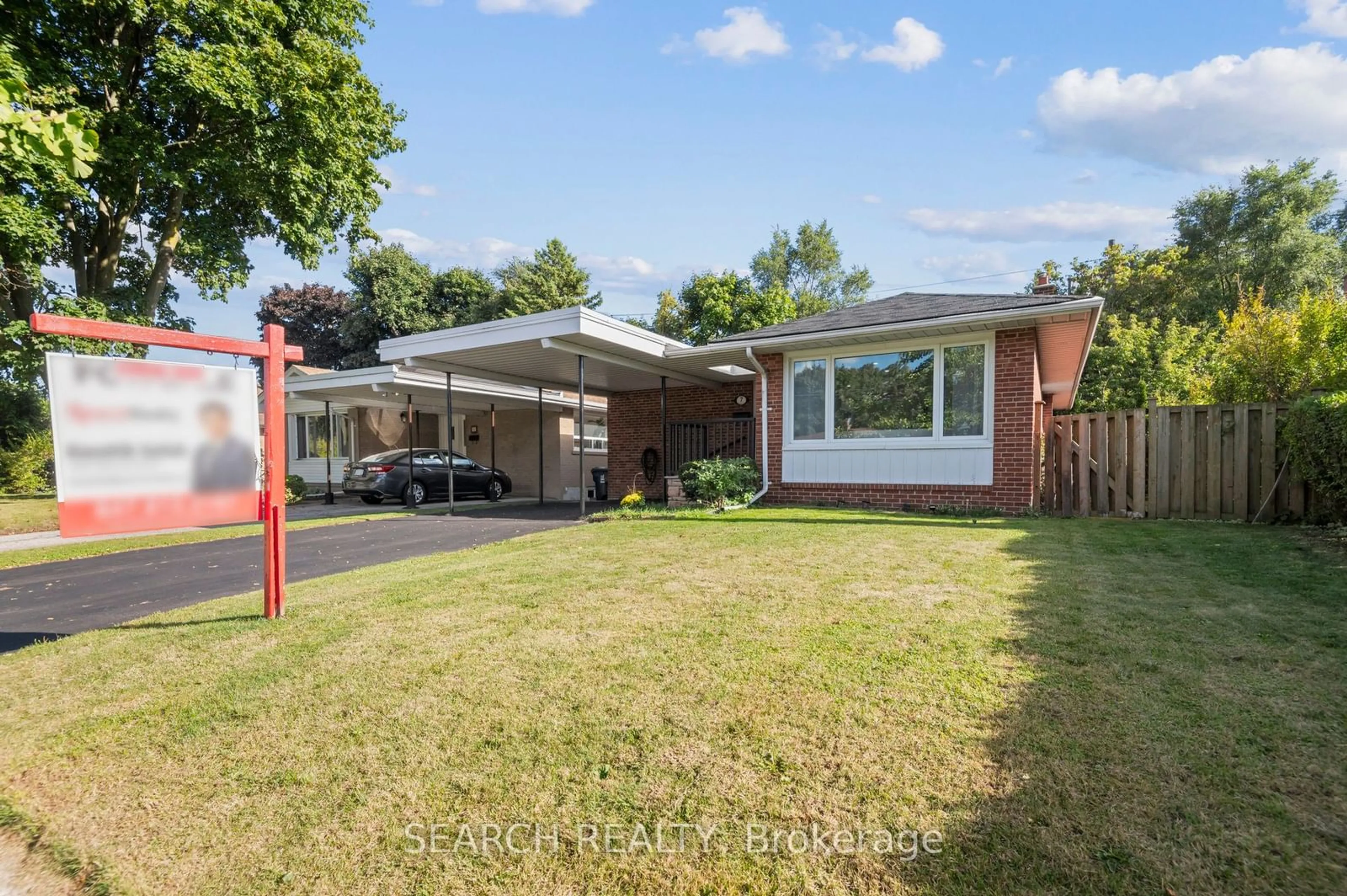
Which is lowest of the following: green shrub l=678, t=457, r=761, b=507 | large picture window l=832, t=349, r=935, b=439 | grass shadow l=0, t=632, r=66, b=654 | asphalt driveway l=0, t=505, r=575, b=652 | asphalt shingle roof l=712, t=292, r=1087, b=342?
asphalt driveway l=0, t=505, r=575, b=652

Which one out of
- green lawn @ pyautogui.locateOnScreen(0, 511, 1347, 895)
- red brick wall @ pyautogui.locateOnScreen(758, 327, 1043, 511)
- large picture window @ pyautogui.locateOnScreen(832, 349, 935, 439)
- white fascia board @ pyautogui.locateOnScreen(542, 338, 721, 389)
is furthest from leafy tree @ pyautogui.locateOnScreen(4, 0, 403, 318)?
red brick wall @ pyautogui.locateOnScreen(758, 327, 1043, 511)

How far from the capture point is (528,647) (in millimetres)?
3469

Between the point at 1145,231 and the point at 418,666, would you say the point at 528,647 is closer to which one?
the point at 418,666

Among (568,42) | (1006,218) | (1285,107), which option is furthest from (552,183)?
(1006,218)

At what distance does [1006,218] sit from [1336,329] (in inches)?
1348

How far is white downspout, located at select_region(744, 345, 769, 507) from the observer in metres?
10.7

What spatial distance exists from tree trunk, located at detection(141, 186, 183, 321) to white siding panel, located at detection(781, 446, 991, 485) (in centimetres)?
1430

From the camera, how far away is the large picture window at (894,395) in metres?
9.21

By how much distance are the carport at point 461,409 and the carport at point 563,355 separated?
1080mm

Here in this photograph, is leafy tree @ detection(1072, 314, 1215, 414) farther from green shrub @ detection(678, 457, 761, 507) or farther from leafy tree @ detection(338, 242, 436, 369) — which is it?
leafy tree @ detection(338, 242, 436, 369)

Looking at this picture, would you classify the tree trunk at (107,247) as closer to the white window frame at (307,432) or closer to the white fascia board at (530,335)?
the white window frame at (307,432)

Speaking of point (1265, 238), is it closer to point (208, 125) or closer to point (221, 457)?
point (221, 457)

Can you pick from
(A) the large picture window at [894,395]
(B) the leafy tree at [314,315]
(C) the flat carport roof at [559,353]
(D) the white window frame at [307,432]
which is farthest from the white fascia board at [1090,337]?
(B) the leafy tree at [314,315]

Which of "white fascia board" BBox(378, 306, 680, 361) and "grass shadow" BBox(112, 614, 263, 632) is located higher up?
"white fascia board" BBox(378, 306, 680, 361)
